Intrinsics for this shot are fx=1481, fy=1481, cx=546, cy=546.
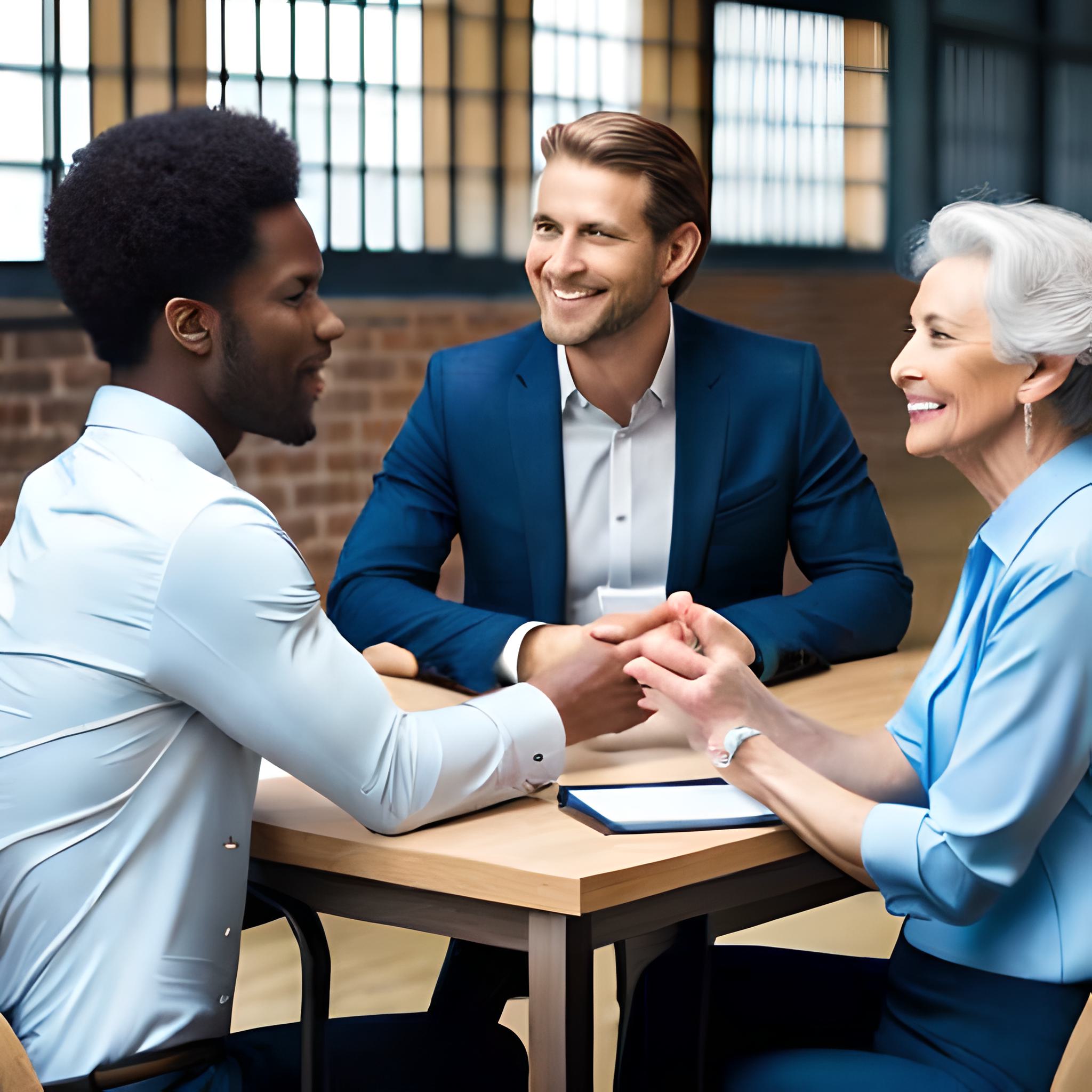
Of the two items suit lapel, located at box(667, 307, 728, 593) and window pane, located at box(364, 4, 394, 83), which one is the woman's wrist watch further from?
window pane, located at box(364, 4, 394, 83)

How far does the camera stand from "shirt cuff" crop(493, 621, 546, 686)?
201 cm

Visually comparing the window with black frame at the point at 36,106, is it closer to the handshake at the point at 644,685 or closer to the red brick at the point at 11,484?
the red brick at the point at 11,484

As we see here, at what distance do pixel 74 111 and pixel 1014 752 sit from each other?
4.42 metres

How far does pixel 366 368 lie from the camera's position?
5.63m

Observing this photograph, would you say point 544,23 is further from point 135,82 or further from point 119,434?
point 119,434

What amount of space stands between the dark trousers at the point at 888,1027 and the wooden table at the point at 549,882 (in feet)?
0.44

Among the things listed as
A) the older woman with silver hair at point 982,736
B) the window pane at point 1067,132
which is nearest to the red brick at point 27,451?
the older woman with silver hair at point 982,736

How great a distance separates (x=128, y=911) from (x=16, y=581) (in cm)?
32

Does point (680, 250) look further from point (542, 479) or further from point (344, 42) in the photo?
point (344, 42)

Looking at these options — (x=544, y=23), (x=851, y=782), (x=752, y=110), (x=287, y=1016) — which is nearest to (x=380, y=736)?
(x=851, y=782)

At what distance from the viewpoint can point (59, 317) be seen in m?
4.87

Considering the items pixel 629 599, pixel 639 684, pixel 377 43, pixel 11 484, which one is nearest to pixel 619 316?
pixel 629 599

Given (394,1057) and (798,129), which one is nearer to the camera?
(394,1057)

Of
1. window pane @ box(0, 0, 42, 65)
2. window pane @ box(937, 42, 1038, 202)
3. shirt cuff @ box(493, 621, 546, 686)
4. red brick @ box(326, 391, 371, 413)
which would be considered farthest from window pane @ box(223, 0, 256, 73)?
shirt cuff @ box(493, 621, 546, 686)
